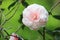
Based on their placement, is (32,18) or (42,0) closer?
(32,18)

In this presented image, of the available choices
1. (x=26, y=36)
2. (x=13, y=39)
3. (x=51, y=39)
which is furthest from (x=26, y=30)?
(x=13, y=39)

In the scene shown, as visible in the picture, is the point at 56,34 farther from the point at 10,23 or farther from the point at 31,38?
the point at 10,23

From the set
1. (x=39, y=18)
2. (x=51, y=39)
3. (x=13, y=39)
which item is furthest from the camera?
(x=51, y=39)

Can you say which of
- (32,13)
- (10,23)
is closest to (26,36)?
(10,23)

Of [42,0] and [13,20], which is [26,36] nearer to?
[13,20]

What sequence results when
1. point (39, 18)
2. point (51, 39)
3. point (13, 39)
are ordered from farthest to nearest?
point (51, 39), point (13, 39), point (39, 18)

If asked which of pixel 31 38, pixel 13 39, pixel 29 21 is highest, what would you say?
pixel 29 21

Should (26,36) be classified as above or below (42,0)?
below
